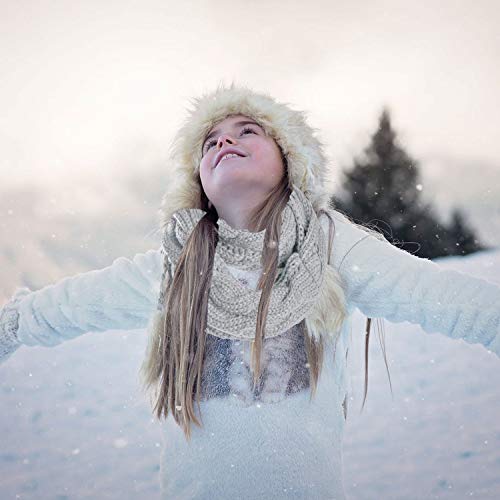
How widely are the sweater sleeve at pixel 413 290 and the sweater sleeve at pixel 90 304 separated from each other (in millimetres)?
533

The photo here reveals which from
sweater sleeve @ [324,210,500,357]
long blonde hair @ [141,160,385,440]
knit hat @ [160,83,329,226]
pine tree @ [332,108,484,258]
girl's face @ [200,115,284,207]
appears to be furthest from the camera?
pine tree @ [332,108,484,258]

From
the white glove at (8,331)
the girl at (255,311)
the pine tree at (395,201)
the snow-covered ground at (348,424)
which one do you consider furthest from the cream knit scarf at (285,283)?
the pine tree at (395,201)

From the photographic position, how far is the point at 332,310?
1.18 metres

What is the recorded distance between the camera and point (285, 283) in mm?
1153

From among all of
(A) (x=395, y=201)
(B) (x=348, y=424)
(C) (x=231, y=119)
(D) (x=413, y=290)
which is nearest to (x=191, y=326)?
(D) (x=413, y=290)

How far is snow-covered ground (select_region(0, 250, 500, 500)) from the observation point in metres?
1.99

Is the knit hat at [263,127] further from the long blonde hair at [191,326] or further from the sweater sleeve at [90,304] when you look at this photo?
the sweater sleeve at [90,304]

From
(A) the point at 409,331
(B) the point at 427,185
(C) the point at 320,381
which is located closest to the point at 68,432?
(C) the point at 320,381

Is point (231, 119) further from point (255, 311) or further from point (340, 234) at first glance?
point (255, 311)

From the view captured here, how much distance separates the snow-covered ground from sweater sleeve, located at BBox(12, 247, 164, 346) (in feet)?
1.78

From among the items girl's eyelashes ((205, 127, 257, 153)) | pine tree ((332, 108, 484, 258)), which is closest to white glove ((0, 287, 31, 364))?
girl's eyelashes ((205, 127, 257, 153))

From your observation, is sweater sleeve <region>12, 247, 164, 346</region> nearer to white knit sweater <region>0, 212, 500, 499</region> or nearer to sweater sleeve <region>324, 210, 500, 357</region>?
white knit sweater <region>0, 212, 500, 499</region>

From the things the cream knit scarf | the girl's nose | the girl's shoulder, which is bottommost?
the cream knit scarf

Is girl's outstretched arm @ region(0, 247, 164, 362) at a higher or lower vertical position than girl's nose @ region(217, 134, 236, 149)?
lower
